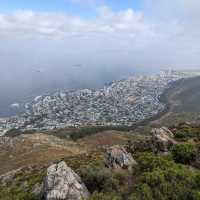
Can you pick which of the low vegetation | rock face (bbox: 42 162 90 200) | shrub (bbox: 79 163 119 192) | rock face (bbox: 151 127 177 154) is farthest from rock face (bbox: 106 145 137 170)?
rock face (bbox: 151 127 177 154)

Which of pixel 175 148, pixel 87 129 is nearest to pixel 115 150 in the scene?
pixel 175 148

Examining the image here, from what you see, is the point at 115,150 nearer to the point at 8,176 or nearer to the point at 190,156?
the point at 190,156

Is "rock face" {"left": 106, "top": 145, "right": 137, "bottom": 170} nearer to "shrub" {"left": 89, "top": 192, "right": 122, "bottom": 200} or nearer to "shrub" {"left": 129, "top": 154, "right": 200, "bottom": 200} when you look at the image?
"shrub" {"left": 129, "top": 154, "right": 200, "bottom": 200}

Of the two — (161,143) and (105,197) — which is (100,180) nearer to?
(105,197)

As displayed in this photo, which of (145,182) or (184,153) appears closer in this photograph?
(145,182)

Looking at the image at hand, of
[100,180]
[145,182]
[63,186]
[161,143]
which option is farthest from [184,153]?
[63,186]

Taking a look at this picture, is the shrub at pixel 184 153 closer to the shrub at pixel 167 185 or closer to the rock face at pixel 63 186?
the shrub at pixel 167 185
